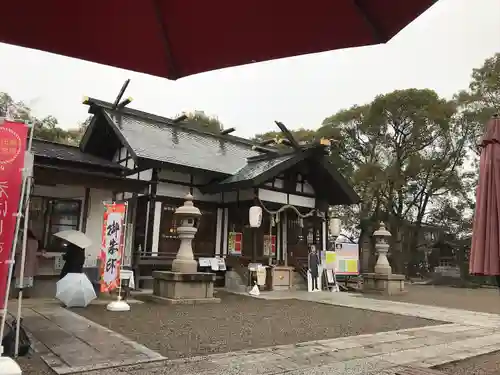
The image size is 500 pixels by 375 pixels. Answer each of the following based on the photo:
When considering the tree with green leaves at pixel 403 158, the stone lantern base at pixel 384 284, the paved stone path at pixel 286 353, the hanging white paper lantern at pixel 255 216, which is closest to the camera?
the paved stone path at pixel 286 353

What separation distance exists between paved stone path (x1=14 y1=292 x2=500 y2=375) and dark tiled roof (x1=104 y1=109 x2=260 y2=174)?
6.64 meters

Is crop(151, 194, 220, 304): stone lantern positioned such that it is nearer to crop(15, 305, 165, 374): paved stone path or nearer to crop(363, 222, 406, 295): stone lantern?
crop(15, 305, 165, 374): paved stone path

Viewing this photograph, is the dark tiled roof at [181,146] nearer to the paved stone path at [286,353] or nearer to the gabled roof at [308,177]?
the gabled roof at [308,177]

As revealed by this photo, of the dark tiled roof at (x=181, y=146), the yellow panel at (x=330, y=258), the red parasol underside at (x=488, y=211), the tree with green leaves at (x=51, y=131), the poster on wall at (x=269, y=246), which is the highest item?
the tree with green leaves at (x=51, y=131)

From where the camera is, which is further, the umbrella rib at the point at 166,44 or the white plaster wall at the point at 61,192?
the white plaster wall at the point at 61,192

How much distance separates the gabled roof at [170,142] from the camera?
13.4 metres

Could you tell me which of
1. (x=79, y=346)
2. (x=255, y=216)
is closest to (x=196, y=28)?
(x=79, y=346)

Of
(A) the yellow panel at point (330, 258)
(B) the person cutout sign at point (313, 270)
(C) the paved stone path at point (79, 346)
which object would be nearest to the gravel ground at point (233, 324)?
(C) the paved stone path at point (79, 346)

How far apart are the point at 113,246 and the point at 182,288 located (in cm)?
199

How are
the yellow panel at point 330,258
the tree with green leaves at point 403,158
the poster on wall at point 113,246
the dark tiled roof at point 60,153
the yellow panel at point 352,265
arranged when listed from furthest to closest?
the tree with green leaves at point 403,158
the yellow panel at point 352,265
the yellow panel at point 330,258
the dark tiled roof at point 60,153
the poster on wall at point 113,246

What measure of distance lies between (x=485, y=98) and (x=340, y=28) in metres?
21.5

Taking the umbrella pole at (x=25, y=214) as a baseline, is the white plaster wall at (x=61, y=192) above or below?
above

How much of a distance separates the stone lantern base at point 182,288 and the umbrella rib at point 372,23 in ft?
28.6

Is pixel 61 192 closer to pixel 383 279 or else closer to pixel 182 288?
pixel 182 288
